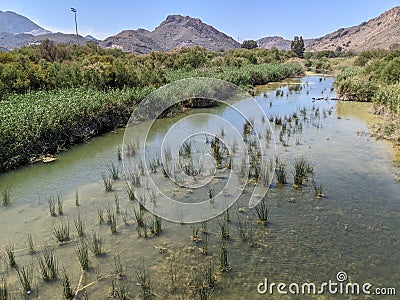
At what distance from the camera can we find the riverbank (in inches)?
352

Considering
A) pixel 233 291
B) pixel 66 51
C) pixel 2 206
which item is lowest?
pixel 233 291

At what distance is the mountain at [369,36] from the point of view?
90500mm

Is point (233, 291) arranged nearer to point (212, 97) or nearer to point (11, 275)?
point (11, 275)

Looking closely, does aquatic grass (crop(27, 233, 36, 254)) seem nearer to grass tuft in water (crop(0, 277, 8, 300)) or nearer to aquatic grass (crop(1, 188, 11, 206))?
grass tuft in water (crop(0, 277, 8, 300))

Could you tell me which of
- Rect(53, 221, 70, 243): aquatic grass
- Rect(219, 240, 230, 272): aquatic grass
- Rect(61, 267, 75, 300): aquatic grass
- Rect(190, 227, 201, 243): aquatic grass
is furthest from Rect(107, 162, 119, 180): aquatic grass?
Rect(219, 240, 230, 272): aquatic grass

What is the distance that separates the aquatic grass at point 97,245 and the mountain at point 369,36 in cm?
9055

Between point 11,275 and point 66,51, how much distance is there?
26423mm

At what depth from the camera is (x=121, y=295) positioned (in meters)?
4.18

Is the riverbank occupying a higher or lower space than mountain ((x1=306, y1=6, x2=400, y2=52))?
lower

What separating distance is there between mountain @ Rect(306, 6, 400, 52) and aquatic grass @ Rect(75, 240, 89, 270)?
9083cm

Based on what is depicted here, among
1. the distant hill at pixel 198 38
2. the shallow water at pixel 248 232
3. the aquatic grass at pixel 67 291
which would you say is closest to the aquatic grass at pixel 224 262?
the shallow water at pixel 248 232

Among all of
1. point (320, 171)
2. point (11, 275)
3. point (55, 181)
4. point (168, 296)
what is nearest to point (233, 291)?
point (168, 296)

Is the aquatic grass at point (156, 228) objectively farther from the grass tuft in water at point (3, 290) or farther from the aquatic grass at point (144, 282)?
the grass tuft in water at point (3, 290)

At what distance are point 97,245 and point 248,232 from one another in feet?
8.04
